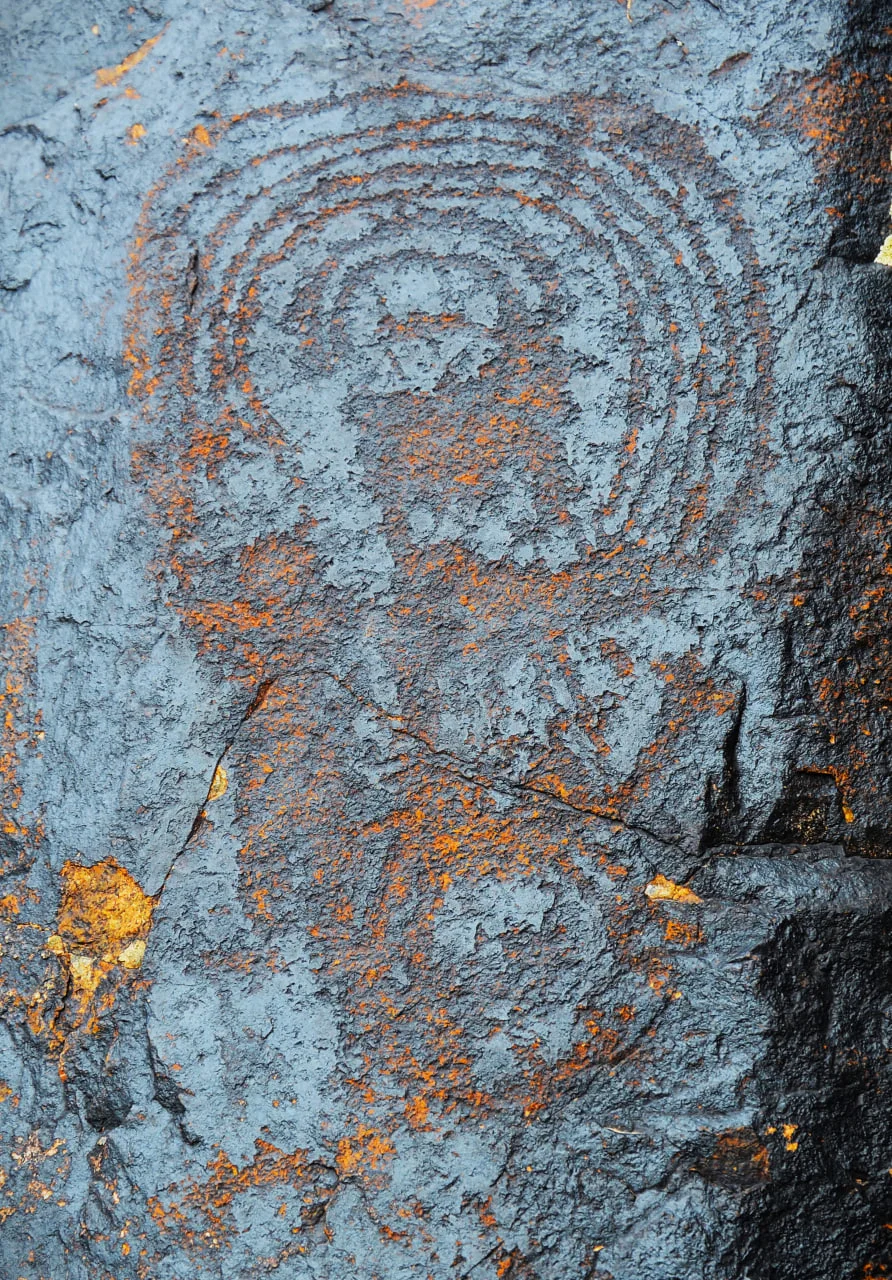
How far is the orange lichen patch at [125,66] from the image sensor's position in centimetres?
169

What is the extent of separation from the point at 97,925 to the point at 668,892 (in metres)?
0.73

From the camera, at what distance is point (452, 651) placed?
1503mm

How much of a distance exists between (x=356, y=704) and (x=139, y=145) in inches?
34.1

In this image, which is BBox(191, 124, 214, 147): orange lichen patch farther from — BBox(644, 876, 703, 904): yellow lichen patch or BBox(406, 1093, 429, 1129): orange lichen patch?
BBox(406, 1093, 429, 1129): orange lichen patch

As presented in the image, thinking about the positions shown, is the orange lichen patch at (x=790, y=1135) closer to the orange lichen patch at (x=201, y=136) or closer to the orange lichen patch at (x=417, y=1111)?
the orange lichen patch at (x=417, y=1111)

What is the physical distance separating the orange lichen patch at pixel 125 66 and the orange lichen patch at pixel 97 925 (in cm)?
112

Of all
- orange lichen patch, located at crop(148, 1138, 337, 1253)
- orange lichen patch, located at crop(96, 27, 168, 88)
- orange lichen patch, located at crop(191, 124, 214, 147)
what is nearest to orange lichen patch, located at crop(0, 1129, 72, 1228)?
orange lichen patch, located at crop(148, 1138, 337, 1253)

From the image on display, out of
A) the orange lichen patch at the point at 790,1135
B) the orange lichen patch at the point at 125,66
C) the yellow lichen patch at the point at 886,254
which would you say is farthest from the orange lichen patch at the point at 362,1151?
the orange lichen patch at the point at 125,66

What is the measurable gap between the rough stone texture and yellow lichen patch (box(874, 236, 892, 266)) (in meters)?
0.01

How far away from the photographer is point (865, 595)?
148 cm

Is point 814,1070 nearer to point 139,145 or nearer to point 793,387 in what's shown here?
point 793,387

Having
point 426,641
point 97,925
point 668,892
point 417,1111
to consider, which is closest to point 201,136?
point 426,641

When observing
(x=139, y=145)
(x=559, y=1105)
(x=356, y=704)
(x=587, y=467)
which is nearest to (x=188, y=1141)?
(x=559, y=1105)

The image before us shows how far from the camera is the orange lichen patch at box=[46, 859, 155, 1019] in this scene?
1.48 m
